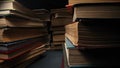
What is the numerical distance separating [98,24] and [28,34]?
707 mm

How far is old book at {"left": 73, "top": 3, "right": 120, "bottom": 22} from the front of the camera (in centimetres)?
51

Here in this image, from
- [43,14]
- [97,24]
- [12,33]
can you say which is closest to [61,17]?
[43,14]

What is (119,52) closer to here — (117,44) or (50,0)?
(117,44)

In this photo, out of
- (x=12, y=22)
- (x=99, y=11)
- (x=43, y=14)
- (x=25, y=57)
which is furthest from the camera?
(x=43, y=14)

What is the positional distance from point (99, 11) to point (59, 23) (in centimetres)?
124

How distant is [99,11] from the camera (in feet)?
1.68

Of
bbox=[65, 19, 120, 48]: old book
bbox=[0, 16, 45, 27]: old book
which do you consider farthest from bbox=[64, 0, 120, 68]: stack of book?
bbox=[0, 16, 45, 27]: old book

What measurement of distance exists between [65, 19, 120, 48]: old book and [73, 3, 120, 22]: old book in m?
0.02

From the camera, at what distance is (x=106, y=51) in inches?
22.5

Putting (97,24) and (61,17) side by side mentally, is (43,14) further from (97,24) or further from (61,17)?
(97,24)

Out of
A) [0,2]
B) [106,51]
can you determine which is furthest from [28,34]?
[106,51]

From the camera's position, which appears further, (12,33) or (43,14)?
(43,14)

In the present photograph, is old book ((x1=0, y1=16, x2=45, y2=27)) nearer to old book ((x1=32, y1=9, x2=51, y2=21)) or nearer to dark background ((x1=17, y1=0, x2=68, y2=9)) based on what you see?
old book ((x1=32, y1=9, x2=51, y2=21))

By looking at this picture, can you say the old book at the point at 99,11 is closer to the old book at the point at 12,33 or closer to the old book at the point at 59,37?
the old book at the point at 12,33
